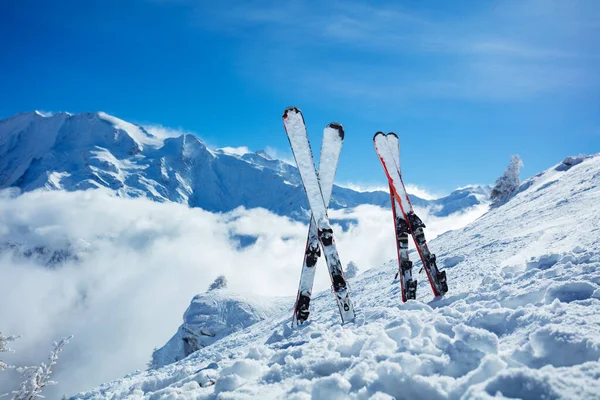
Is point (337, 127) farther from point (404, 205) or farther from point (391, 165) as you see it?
point (404, 205)

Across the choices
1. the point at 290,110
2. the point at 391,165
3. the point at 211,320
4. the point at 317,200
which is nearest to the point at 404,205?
the point at 391,165

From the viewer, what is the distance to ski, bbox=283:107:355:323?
6.12 meters

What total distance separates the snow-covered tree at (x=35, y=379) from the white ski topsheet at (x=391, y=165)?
6082 mm

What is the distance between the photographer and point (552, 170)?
31.7 meters

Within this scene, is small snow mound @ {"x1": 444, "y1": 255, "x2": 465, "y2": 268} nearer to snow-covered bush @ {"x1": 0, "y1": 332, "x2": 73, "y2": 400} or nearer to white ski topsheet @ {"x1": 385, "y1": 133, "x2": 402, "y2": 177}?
white ski topsheet @ {"x1": 385, "y1": 133, "x2": 402, "y2": 177}

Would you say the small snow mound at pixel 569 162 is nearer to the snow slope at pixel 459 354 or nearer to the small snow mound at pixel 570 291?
the snow slope at pixel 459 354

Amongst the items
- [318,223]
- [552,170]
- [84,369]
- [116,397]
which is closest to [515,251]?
[318,223]

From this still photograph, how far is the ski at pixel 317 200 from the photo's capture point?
6117 millimetres

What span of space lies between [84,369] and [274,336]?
20763cm

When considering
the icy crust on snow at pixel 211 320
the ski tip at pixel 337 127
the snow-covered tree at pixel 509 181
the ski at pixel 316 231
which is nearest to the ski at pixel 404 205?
the ski tip at pixel 337 127

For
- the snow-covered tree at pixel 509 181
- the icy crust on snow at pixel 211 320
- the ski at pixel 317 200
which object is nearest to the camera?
the ski at pixel 317 200

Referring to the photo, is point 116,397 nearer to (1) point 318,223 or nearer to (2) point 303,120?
(1) point 318,223

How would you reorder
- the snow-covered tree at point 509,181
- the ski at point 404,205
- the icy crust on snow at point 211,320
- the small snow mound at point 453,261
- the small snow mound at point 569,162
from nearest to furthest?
the ski at point 404,205
the small snow mound at point 453,261
the icy crust on snow at point 211,320
the small snow mound at point 569,162
the snow-covered tree at point 509,181

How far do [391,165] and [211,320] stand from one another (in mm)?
21196
